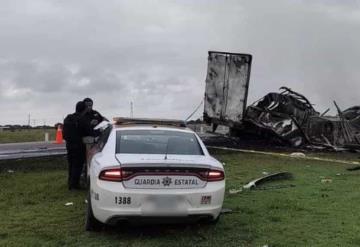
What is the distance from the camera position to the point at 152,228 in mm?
7953

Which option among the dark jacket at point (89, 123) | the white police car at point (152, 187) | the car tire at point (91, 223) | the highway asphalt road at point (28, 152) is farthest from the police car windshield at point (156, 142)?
the highway asphalt road at point (28, 152)

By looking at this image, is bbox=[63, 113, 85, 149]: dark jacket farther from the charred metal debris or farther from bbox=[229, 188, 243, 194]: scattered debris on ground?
the charred metal debris

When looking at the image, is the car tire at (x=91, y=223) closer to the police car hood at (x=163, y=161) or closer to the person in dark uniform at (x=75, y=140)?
the police car hood at (x=163, y=161)

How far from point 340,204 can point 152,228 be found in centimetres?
340

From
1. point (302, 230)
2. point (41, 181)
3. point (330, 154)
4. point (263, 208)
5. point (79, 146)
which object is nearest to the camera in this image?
Result: point (302, 230)

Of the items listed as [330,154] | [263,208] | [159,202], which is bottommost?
[330,154]

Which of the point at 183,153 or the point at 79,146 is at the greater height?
the point at 183,153

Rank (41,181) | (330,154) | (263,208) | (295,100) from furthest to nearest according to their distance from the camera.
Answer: (295,100)
(330,154)
(41,181)
(263,208)

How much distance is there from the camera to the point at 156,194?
23.1 ft

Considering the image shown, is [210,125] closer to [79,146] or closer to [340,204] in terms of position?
[79,146]

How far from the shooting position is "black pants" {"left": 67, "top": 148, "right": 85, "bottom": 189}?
1159 cm

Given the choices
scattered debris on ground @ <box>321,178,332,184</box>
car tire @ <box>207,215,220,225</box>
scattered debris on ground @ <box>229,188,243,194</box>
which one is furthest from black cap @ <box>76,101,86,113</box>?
scattered debris on ground @ <box>321,178,332,184</box>

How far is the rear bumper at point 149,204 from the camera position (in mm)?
6988

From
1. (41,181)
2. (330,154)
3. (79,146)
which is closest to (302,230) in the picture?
(79,146)
